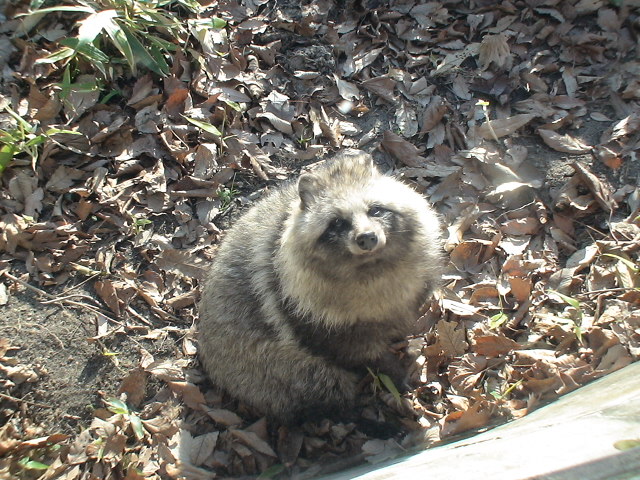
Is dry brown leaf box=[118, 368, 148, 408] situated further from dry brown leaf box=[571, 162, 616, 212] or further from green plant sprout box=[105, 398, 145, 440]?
dry brown leaf box=[571, 162, 616, 212]

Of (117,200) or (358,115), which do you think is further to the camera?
(358,115)

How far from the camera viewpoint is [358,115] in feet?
15.3

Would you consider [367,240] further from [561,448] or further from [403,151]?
[403,151]

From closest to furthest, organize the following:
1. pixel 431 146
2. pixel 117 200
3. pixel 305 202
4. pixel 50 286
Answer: pixel 305 202 < pixel 50 286 < pixel 117 200 < pixel 431 146

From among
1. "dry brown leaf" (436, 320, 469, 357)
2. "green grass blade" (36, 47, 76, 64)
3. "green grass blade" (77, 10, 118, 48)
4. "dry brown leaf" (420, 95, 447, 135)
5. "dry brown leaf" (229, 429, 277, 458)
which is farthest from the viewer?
"dry brown leaf" (420, 95, 447, 135)

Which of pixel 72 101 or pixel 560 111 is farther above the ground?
pixel 560 111

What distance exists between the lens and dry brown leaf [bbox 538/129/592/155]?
4109mm

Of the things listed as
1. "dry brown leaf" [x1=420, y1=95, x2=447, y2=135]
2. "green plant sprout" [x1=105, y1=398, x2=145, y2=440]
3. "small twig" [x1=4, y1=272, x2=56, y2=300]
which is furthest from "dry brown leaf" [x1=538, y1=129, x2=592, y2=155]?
"small twig" [x1=4, y1=272, x2=56, y2=300]

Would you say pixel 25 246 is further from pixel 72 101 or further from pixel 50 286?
pixel 72 101

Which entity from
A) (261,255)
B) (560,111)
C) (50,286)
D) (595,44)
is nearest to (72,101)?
(50,286)

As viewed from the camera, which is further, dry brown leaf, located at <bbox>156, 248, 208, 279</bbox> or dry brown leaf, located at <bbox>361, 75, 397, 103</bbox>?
dry brown leaf, located at <bbox>361, 75, 397, 103</bbox>

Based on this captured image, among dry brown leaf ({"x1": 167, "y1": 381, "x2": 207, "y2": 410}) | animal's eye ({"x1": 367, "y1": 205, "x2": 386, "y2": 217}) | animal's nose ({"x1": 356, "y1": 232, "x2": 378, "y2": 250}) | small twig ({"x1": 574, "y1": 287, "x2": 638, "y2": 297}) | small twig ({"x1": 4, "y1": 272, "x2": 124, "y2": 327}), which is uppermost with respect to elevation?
animal's eye ({"x1": 367, "y1": 205, "x2": 386, "y2": 217})

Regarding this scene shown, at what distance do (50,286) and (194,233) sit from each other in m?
1.06

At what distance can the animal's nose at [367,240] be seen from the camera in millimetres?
2525
